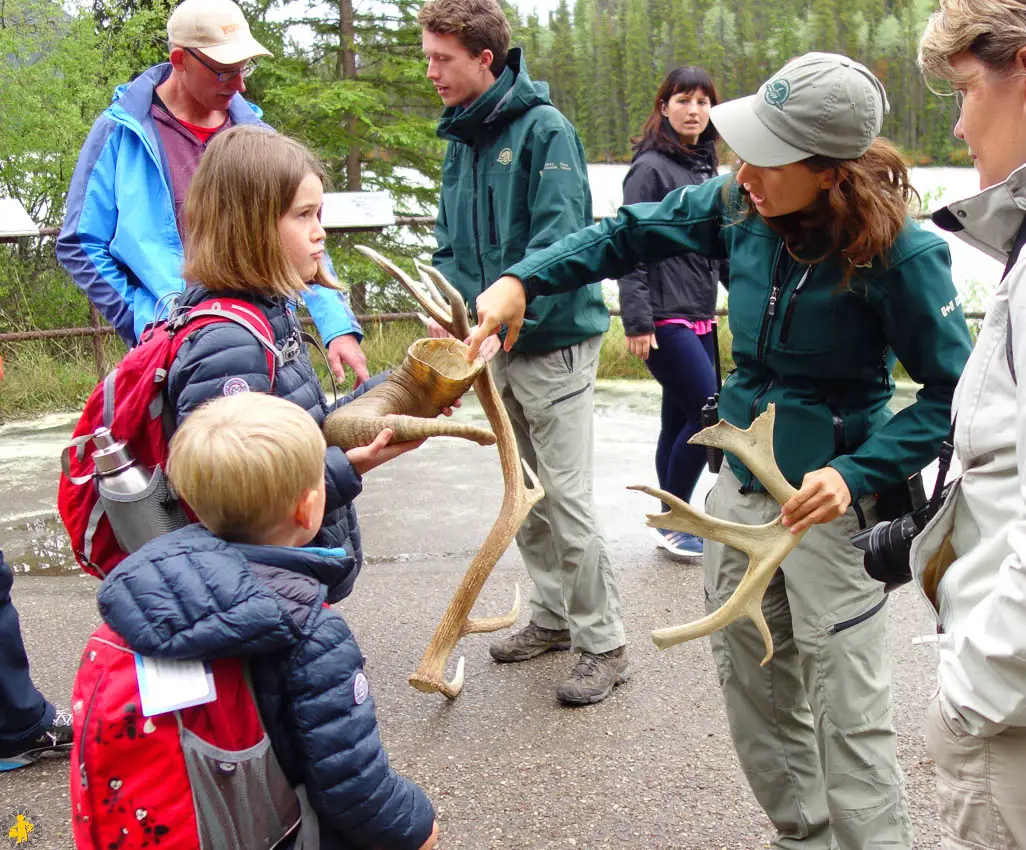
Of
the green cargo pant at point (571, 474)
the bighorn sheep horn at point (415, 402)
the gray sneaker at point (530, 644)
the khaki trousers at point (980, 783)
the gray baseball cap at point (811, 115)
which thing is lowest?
the gray sneaker at point (530, 644)

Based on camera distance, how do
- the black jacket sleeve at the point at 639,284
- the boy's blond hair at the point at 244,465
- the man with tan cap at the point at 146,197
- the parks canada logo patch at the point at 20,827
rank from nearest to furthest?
the boy's blond hair at the point at 244,465
the parks canada logo patch at the point at 20,827
the man with tan cap at the point at 146,197
the black jacket sleeve at the point at 639,284

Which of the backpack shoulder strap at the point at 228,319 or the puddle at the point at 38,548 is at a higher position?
the backpack shoulder strap at the point at 228,319

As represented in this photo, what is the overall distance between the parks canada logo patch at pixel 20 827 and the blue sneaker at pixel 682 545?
126 inches

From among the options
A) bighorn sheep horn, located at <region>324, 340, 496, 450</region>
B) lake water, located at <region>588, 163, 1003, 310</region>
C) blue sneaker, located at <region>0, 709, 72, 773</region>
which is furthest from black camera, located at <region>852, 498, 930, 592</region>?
lake water, located at <region>588, 163, 1003, 310</region>

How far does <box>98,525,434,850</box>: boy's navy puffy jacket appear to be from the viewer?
1.83 metres

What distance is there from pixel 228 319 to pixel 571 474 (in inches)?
69.0

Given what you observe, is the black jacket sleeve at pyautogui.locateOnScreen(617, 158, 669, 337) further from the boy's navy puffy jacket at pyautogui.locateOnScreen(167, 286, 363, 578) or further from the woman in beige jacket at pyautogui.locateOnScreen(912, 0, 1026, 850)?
the woman in beige jacket at pyautogui.locateOnScreen(912, 0, 1026, 850)

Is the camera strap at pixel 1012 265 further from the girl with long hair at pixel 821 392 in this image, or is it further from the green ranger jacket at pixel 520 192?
the green ranger jacket at pixel 520 192

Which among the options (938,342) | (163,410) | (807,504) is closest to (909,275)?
(938,342)

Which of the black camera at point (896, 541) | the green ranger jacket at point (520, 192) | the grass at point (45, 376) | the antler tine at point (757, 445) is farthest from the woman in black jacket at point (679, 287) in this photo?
the grass at point (45, 376)

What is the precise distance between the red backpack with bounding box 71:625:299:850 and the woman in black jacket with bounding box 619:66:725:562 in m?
3.58

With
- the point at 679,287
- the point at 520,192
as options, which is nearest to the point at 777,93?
the point at 520,192

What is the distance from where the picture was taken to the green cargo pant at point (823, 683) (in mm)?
2555

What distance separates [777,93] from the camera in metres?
2.42
